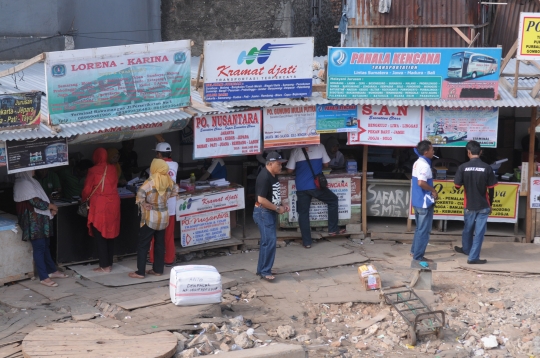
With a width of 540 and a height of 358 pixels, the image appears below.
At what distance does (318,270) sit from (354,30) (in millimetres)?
6559

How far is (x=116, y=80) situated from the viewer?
9.02 m

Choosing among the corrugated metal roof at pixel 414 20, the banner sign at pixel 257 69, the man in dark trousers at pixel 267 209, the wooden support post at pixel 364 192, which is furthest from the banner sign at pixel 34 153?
the corrugated metal roof at pixel 414 20

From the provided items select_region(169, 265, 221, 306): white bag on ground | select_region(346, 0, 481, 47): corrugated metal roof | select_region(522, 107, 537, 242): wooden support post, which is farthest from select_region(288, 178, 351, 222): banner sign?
select_region(346, 0, 481, 47): corrugated metal roof

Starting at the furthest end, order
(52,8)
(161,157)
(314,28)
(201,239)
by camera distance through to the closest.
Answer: (314,28) → (52,8) → (201,239) → (161,157)

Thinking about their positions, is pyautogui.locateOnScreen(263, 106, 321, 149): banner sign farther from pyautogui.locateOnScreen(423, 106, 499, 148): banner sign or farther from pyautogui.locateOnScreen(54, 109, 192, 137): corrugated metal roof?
pyautogui.locateOnScreen(423, 106, 499, 148): banner sign

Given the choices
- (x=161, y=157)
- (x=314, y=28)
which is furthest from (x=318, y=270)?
(x=314, y=28)

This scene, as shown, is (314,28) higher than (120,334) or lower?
higher

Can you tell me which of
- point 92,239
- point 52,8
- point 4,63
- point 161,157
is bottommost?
point 92,239

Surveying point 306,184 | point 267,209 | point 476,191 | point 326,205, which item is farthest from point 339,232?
point 267,209

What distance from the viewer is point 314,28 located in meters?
17.6

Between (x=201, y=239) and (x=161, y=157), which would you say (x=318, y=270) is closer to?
(x=201, y=239)

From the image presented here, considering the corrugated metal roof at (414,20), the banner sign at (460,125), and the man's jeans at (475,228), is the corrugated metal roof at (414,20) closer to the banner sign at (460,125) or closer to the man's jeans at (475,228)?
the banner sign at (460,125)

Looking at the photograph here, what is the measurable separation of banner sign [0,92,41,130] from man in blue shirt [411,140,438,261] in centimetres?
492

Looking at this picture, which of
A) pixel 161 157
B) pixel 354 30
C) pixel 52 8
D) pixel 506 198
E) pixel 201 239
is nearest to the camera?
pixel 161 157
